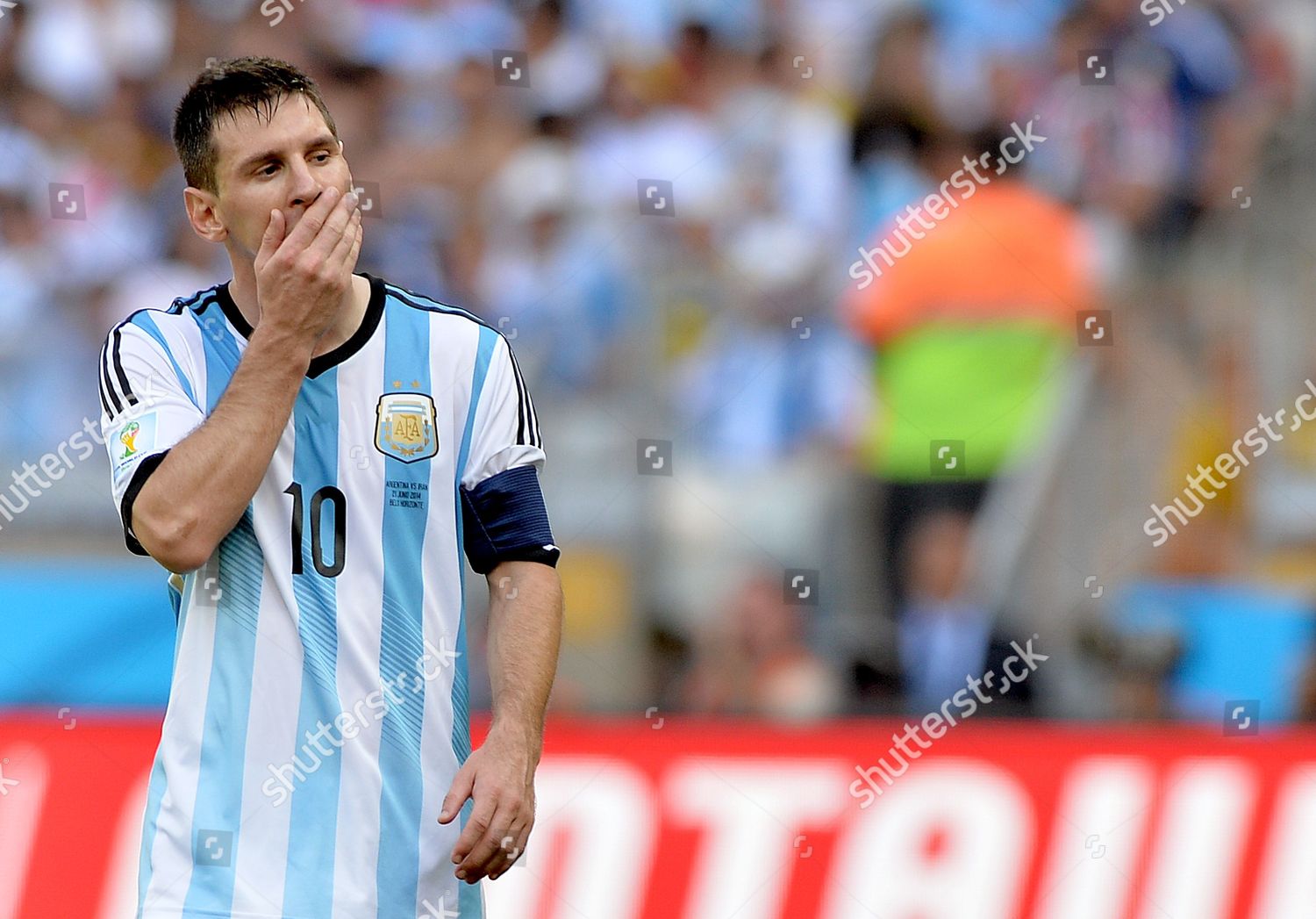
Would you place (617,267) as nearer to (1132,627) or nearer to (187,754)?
(1132,627)

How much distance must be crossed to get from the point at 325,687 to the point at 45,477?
3.69 meters

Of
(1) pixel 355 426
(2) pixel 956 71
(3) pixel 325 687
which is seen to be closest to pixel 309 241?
(1) pixel 355 426

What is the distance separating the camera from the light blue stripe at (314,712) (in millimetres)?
2639

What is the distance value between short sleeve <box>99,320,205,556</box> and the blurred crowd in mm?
3357

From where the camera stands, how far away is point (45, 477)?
5965 mm

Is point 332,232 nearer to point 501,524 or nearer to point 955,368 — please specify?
point 501,524

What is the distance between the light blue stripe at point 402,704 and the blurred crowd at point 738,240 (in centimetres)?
324

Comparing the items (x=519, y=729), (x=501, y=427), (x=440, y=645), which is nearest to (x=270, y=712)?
(x=440, y=645)

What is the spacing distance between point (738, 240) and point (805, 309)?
412 millimetres

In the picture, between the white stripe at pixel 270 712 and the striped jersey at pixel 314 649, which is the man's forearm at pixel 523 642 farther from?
the white stripe at pixel 270 712

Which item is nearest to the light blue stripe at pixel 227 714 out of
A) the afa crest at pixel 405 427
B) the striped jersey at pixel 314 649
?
the striped jersey at pixel 314 649

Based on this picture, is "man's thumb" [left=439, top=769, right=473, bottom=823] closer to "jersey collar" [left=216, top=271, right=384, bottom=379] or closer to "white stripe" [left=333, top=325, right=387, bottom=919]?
"white stripe" [left=333, top=325, right=387, bottom=919]

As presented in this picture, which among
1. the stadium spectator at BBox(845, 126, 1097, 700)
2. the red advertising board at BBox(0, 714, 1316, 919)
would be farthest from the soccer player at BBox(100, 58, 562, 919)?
the stadium spectator at BBox(845, 126, 1097, 700)

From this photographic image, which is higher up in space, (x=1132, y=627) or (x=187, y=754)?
(x=1132, y=627)
